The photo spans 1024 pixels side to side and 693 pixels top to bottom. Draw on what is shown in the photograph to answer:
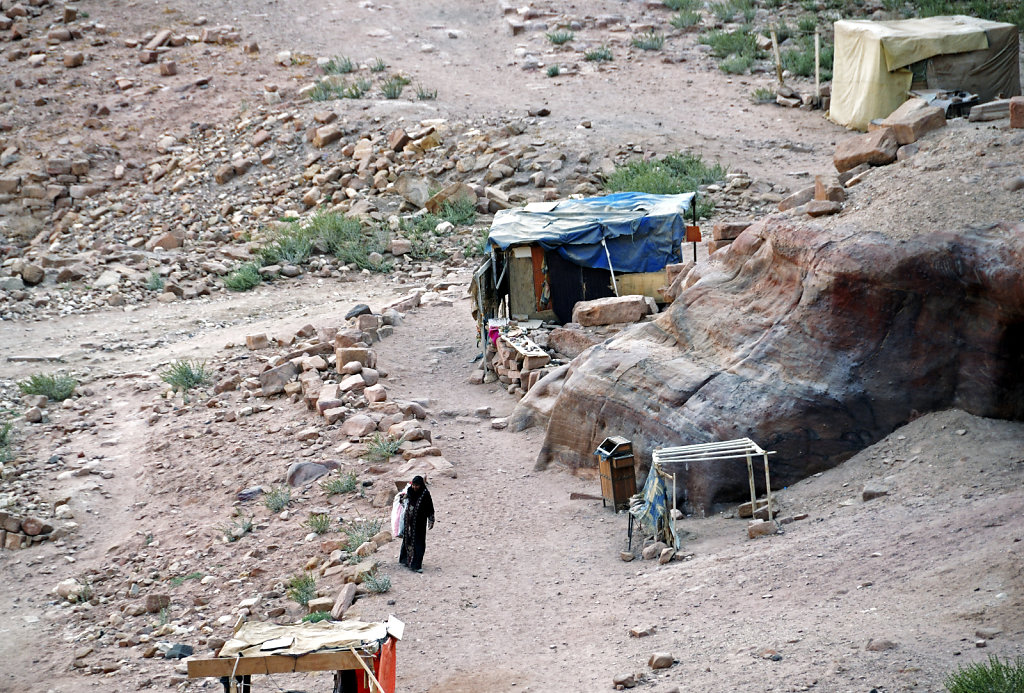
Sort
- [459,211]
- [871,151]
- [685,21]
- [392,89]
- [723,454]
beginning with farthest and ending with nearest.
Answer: [685,21], [392,89], [459,211], [871,151], [723,454]

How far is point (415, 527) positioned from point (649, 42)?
69.7 ft

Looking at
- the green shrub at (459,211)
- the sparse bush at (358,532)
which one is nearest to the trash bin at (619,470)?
the sparse bush at (358,532)

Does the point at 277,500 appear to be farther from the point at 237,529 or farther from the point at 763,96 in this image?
the point at 763,96

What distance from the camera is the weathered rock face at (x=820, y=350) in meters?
8.69

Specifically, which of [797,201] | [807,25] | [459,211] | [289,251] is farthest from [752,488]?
[807,25]

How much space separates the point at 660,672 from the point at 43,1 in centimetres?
3126

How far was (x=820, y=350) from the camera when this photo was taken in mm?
9469

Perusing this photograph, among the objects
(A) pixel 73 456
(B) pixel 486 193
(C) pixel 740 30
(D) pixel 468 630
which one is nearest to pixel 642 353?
(D) pixel 468 630

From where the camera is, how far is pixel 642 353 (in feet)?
35.6

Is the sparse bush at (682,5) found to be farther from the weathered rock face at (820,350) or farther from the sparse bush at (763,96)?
the weathered rock face at (820,350)

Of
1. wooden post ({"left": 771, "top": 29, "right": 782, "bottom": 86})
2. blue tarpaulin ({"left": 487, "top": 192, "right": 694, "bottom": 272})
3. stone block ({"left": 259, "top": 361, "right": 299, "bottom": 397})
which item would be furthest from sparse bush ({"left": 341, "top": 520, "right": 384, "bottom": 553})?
wooden post ({"left": 771, "top": 29, "right": 782, "bottom": 86})

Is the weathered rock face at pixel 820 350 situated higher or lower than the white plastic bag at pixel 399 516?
higher

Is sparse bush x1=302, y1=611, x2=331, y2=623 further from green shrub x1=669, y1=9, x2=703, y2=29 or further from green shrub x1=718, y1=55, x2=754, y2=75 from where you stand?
green shrub x1=669, y1=9, x2=703, y2=29

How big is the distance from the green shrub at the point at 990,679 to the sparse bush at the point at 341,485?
22.9 ft
